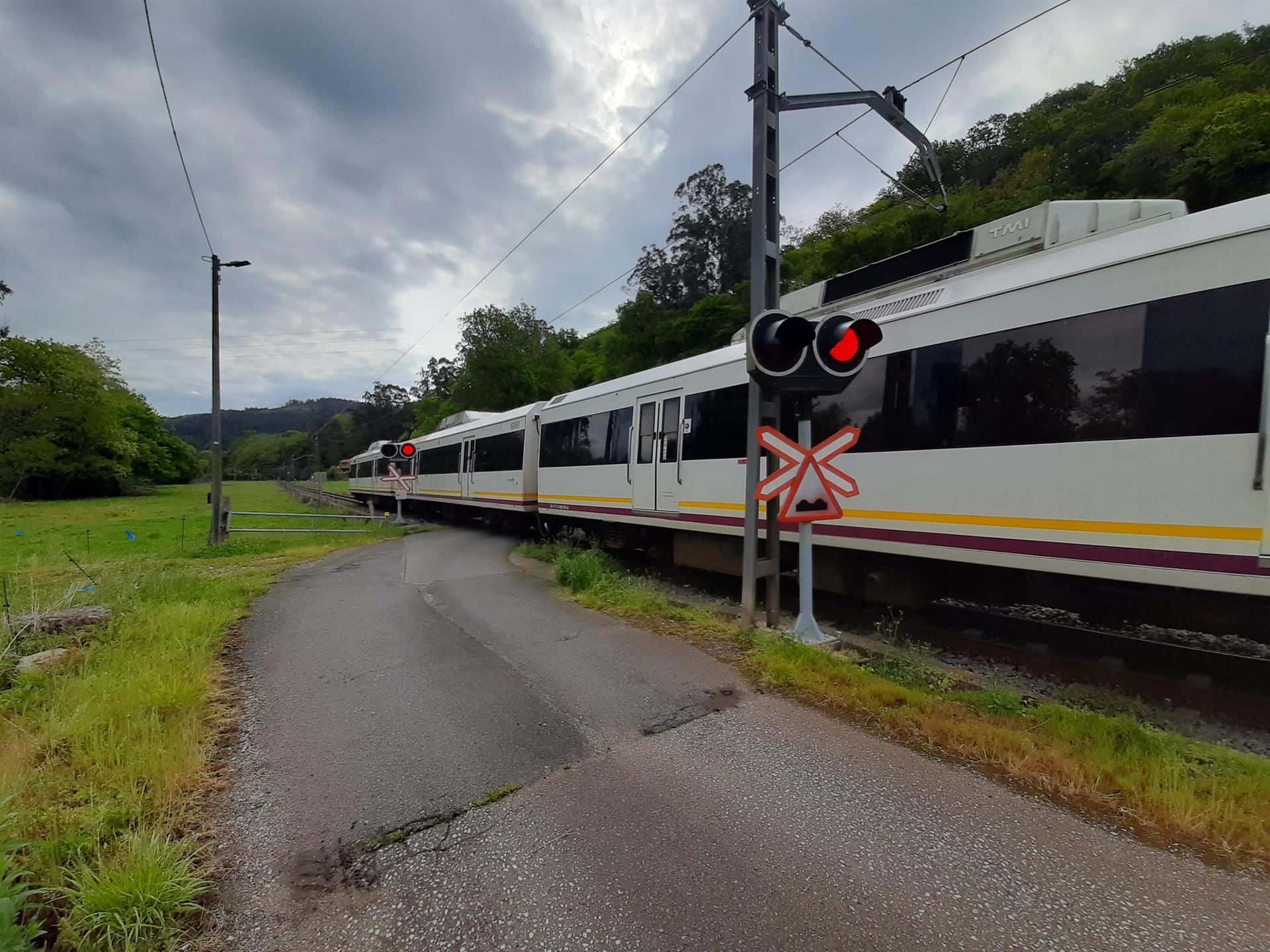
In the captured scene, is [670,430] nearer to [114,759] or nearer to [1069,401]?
[1069,401]

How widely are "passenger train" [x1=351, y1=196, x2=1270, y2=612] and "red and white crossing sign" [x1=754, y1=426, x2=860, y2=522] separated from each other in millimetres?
909

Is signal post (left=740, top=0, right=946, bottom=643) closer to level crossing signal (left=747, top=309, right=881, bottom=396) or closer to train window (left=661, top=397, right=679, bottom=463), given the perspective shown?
level crossing signal (left=747, top=309, right=881, bottom=396)

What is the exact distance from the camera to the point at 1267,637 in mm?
4105

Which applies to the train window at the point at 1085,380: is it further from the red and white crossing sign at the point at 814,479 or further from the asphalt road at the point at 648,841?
the asphalt road at the point at 648,841

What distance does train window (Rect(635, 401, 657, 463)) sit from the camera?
29.9 ft

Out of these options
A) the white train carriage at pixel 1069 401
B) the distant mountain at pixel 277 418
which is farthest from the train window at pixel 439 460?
the distant mountain at pixel 277 418

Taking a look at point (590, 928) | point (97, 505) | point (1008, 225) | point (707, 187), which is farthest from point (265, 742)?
point (707, 187)

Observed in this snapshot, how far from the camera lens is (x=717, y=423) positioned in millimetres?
7797

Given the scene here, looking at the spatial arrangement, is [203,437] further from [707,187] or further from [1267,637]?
[1267,637]

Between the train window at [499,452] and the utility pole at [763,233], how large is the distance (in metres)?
9.52

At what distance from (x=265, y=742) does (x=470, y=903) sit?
208 cm

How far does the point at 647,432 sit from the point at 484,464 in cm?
865

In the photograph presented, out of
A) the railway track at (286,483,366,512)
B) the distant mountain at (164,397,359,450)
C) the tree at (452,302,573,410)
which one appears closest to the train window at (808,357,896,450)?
the railway track at (286,483,366,512)

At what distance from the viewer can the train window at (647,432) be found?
912cm
